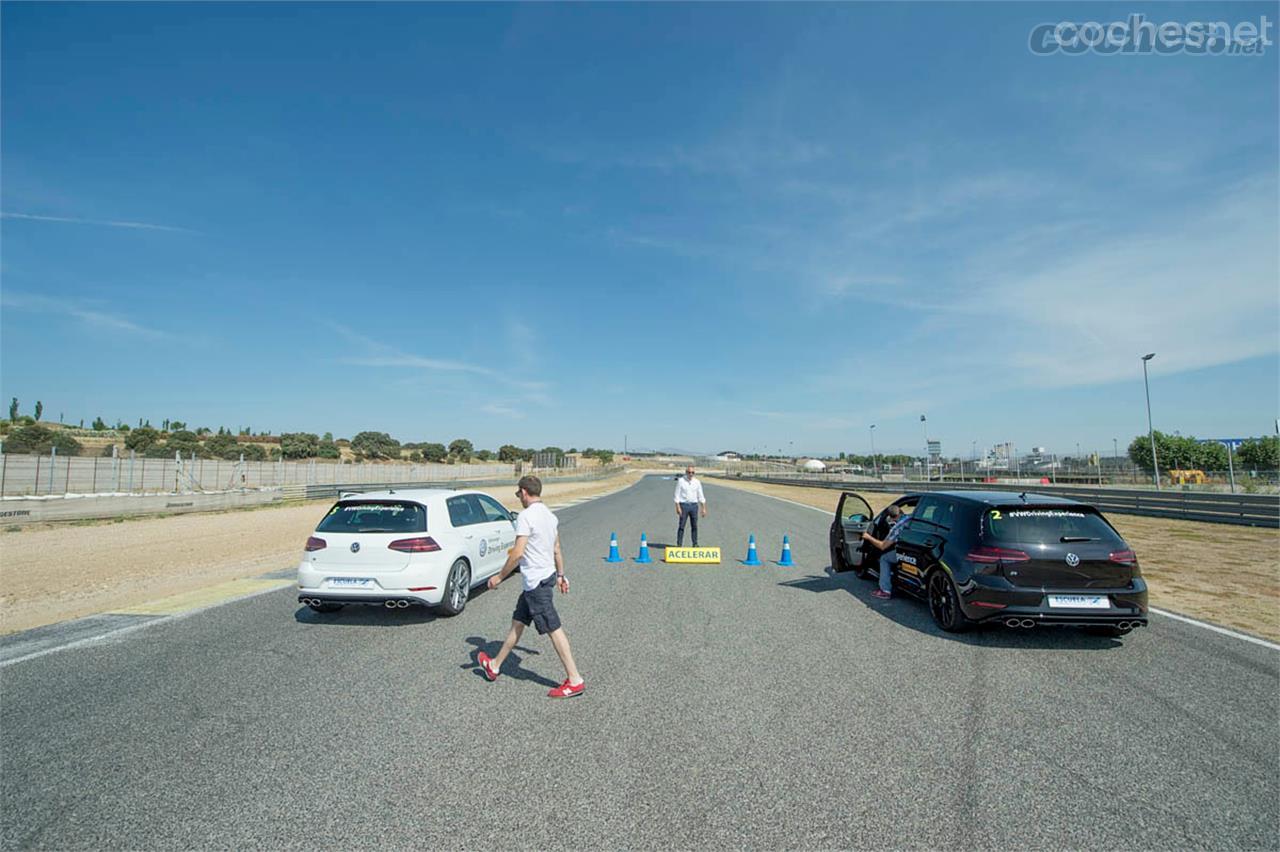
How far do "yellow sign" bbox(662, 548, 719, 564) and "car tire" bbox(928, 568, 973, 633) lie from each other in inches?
198

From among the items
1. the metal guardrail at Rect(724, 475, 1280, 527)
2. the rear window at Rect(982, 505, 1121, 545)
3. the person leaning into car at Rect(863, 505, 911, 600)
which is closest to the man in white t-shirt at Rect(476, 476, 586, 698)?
the rear window at Rect(982, 505, 1121, 545)

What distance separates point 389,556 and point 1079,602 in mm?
7366

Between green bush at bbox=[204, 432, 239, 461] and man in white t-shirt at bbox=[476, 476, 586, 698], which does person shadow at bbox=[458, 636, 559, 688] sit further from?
green bush at bbox=[204, 432, 239, 461]

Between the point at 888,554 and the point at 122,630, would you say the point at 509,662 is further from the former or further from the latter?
the point at 888,554

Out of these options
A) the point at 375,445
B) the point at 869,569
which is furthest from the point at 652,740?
the point at 375,445

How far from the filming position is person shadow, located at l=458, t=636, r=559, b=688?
546 cm

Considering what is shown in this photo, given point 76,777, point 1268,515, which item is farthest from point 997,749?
point 1268,515

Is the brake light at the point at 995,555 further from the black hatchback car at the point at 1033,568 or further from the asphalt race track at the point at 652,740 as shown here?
the asphalt race track at the point at 652,740

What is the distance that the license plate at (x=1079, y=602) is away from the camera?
20.1ft

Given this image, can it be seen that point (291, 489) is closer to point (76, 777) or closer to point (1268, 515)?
point (76, 777)

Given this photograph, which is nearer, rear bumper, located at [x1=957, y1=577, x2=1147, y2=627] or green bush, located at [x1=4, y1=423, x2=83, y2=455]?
rear bumper, located at [x1=957, y1=577, x2=1147, y2=627]

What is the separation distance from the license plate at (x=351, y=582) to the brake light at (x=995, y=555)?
6.68 metres

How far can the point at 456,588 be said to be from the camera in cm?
786

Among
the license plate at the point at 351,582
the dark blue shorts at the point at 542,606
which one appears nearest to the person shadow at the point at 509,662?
the dark blue shorts at the point at 542,606
